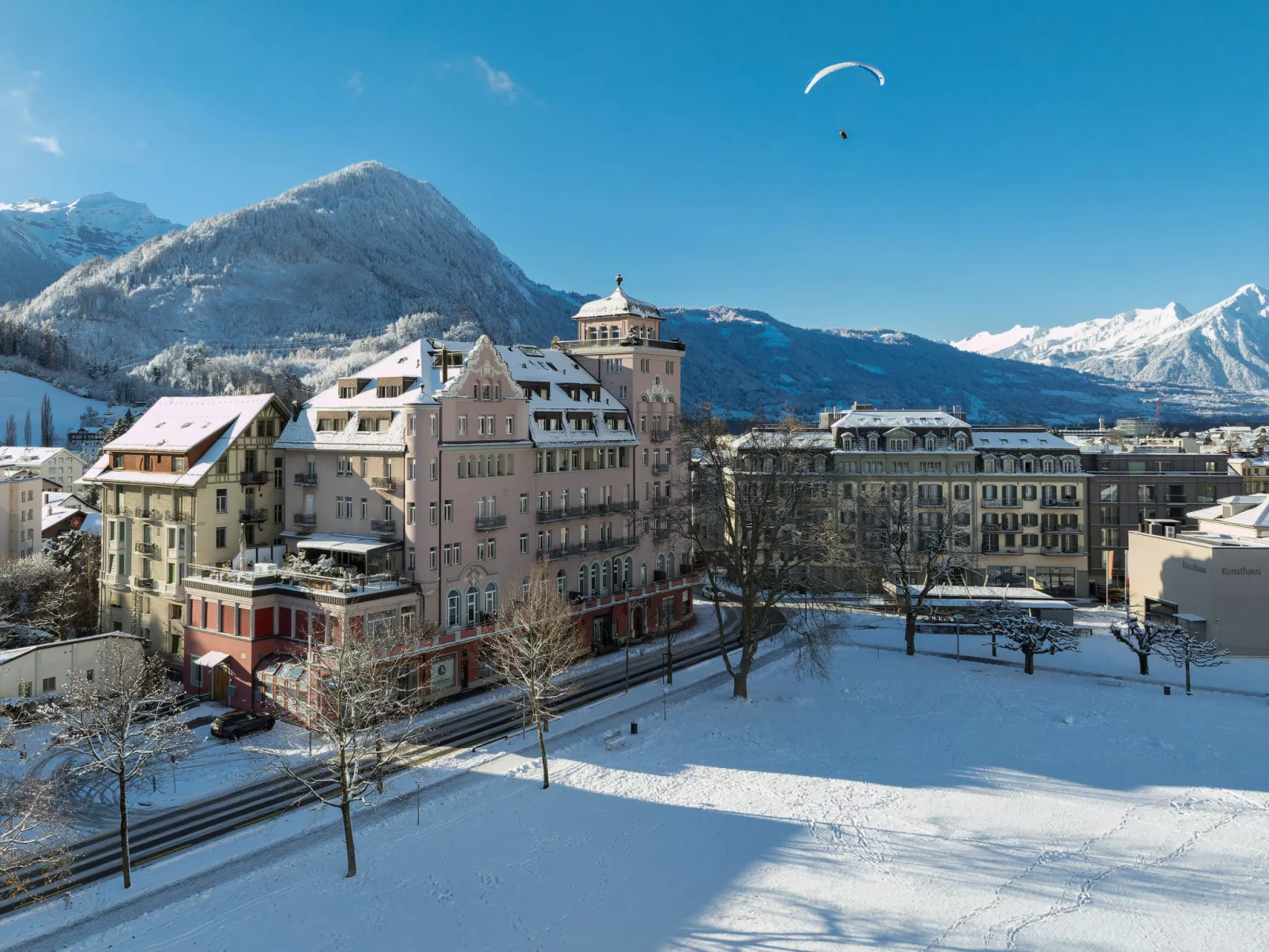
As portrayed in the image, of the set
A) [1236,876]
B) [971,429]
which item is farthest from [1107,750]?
[971,429]

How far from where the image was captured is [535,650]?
45.4 metres

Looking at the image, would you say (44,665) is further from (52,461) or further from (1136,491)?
(1136,491)

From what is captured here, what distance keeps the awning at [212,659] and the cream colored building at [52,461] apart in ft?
315

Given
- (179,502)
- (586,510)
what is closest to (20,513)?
(179,502)

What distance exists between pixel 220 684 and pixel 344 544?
12230mm

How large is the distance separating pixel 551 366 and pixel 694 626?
28540mm

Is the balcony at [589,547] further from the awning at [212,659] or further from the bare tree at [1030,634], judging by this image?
the bare tree at [1030,634]

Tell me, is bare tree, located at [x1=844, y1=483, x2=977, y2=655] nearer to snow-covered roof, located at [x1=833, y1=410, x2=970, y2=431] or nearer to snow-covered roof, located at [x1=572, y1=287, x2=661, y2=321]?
snow-covered roof, located at [x1=833, y1=410, x2=970, y2=431]

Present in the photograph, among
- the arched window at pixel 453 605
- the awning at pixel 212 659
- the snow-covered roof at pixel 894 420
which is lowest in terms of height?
the awning at pixel 212 659

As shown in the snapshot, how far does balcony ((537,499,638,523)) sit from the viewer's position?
6831 cm

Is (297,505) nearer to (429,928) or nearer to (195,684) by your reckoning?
(195,684)

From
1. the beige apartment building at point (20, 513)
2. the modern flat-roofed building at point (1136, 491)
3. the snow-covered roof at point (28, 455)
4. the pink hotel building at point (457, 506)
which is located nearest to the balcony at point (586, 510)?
the pink hotel building at point (457, 506)

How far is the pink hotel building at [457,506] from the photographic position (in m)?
55.6

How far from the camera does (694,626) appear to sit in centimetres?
8131
